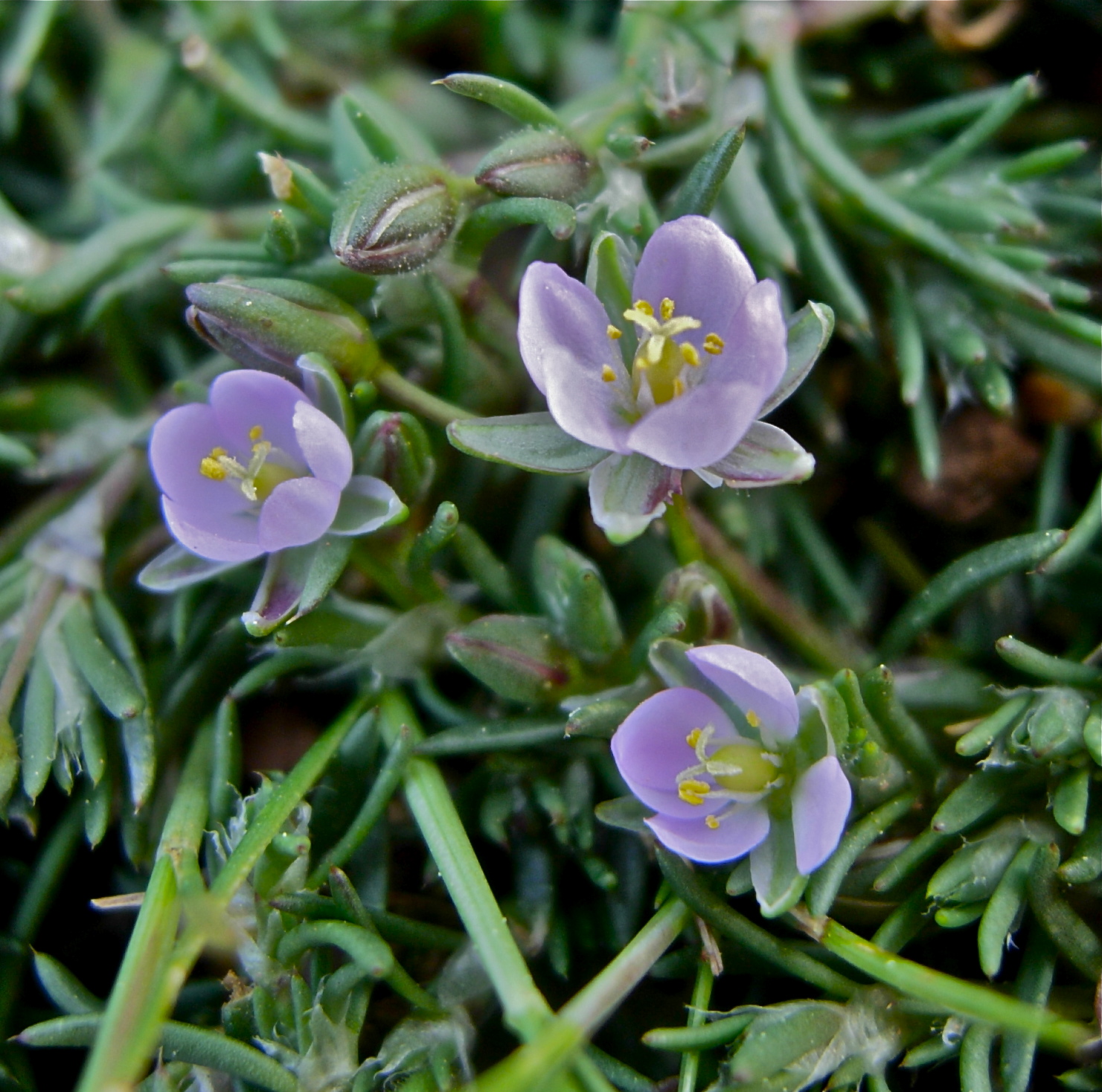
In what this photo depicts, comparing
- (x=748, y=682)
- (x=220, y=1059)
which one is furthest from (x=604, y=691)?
(x=220, y=1059)

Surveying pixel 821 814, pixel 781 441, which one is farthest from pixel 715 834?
pixel 781 441

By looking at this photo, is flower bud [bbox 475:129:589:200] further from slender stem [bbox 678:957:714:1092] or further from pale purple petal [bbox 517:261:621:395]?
slender stem [bbox 678:957:714:1092]

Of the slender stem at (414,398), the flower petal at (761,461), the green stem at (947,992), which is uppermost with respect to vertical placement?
the slender stem at (414,398)

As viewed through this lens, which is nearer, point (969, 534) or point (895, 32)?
point (969, 534)

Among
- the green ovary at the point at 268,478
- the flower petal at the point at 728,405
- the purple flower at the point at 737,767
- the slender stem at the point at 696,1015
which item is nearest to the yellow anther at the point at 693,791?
the purple flower at the point at 737,767

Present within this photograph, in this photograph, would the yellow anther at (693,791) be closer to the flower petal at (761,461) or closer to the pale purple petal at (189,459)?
the flower petal at (761,461)

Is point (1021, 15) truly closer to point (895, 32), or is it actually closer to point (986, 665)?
point (895, 32)

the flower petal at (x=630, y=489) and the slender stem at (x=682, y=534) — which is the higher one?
the flower petal at (x=630, y=489)
